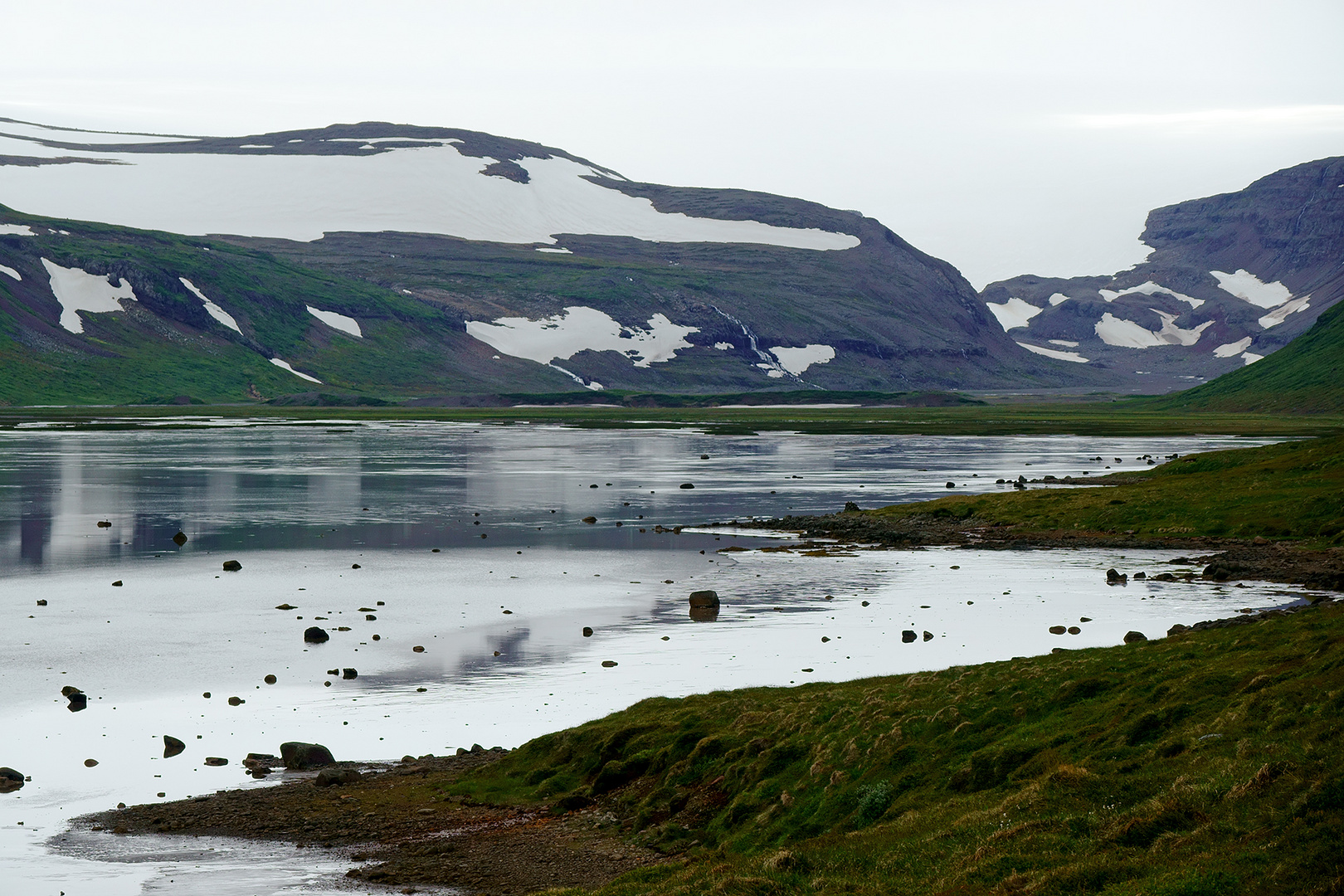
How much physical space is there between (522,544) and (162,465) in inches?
1917

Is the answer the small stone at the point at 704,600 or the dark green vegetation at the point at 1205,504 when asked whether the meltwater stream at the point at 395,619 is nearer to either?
the small stone at the point at 704,600

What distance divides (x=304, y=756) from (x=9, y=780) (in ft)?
14.8

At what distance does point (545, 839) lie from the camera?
19594 mm

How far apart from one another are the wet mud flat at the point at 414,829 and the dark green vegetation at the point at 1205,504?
3447 cm

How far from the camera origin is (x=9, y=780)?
2172cm

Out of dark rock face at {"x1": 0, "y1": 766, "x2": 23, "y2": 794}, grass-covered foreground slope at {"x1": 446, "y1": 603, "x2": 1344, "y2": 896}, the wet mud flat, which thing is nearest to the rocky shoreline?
grass-covered foreground slope at {"x1": 446, "y1": 603, "x2": 1344, "y2": 896}

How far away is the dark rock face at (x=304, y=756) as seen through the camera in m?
22.9

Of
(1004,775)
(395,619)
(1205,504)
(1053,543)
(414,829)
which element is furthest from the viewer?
(1205,504)

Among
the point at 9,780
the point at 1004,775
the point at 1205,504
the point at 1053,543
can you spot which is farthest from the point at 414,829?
the point at 1205,504

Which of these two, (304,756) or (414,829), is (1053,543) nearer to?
(304,756)

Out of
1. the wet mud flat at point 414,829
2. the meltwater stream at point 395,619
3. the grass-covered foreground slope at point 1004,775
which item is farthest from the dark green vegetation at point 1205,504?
the wet mud flat at point 414,829

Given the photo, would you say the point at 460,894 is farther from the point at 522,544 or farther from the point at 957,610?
the point at 522,544

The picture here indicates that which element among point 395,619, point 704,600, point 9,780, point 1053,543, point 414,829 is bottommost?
point 414,829

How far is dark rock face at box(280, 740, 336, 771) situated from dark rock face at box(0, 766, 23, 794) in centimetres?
406
